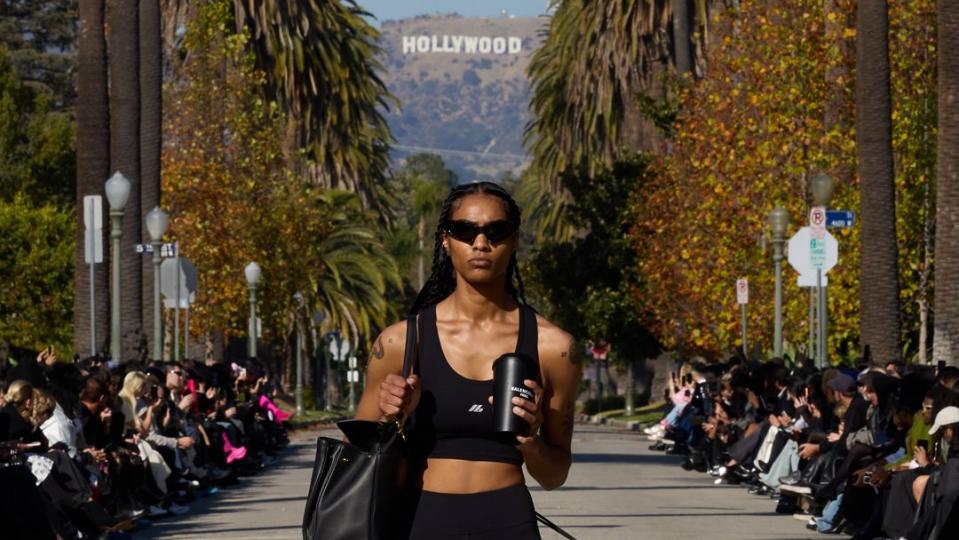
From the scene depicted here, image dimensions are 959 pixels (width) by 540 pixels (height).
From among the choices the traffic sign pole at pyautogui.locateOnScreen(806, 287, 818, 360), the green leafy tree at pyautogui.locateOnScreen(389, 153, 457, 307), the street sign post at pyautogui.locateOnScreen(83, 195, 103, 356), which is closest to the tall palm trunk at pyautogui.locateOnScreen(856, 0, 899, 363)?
the traffic sign pole at pyautogui.locateOnScreen(806, 287, 818, 360)

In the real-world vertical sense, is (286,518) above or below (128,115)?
below

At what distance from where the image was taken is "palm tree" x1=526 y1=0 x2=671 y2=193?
201 feet

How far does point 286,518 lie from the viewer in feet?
72.0

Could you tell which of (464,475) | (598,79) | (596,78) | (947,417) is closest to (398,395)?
(464,475)

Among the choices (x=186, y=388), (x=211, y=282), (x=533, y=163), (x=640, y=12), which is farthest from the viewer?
(x=533, y=163)

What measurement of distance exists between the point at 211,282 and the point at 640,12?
16.5 meters

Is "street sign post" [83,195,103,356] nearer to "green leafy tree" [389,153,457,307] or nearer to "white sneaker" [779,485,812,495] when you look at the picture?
"white sneaker" [779,485,812,495]

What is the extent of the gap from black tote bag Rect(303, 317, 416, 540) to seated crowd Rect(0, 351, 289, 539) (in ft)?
30.3

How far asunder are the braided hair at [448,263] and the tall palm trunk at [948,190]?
57.9 ft

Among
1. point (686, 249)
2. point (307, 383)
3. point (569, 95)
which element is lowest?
point (307, 383)

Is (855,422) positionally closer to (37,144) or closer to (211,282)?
(211,282)

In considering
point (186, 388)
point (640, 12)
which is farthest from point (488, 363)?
point (640, 12)

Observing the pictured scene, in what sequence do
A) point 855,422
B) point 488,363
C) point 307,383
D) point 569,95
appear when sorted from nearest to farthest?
point 488,363 < point 855,422 < point 569,95 < point 307,383

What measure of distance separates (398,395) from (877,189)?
2306cm
